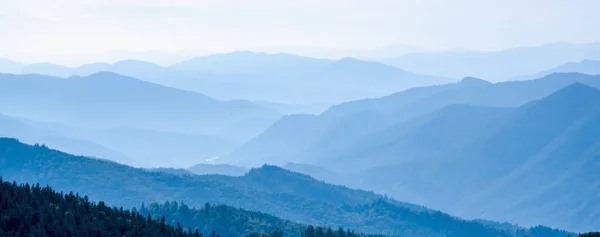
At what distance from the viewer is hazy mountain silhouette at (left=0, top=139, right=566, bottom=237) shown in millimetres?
124938

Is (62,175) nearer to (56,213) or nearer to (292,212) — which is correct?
(292,212)

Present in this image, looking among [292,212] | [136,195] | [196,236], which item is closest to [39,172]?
[136,195]

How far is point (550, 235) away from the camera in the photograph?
134375 millimetres

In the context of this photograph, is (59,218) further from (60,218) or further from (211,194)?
(211,194)

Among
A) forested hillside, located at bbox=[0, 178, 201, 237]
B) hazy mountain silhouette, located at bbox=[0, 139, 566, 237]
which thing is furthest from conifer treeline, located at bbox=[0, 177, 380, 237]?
hazy mountain silhouette, located at bbox=[0, 139, 566, 237]

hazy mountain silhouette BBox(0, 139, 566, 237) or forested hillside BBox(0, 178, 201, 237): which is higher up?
hazy mountain silhouette BBox(0, 139, 566, 237)

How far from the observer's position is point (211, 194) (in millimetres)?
133000

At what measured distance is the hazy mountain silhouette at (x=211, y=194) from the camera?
125 metres

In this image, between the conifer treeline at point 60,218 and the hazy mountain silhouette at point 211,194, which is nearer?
the conifer treeline at point 60,218

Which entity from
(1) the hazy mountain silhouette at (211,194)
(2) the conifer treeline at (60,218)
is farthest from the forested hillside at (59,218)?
(1) the hazy mountain silhouette at (211,194)

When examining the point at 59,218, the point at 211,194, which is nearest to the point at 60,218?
the point at 59,218

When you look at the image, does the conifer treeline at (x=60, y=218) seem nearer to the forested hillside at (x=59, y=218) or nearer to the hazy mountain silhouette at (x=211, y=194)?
the forested hillside at (x=59, y=218)

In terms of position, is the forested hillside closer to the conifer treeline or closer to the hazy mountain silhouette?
the conifer treeline

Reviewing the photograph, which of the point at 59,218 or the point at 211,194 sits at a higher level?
the point at 211,194
